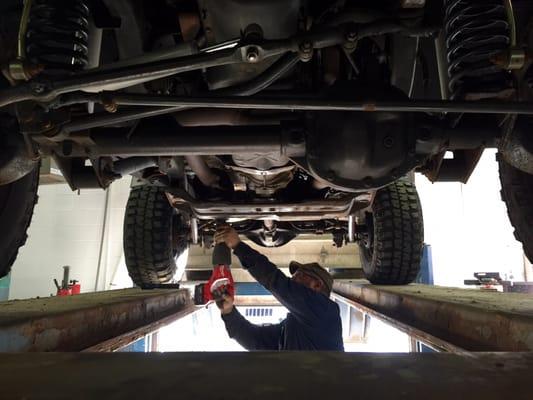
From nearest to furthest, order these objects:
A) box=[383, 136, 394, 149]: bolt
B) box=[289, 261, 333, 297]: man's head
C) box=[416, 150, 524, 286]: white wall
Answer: box=[383, 136, 394, 149]: bolt < box=[289, 261, 333, 297]: man's head < box=[416, 150, 524, 286]: white wall

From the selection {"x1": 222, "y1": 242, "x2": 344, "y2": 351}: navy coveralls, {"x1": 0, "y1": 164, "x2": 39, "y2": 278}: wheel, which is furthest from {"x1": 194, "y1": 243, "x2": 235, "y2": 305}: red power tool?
{"x1": 0, "y1": 164, "x2": 39, "y2": 278}: wheel

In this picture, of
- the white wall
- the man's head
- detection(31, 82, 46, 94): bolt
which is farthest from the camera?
the white wall

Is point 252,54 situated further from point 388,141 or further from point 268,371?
point 268,371

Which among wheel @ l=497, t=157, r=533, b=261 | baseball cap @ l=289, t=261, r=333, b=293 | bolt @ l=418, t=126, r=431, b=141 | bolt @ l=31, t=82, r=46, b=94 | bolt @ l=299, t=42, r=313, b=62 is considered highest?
bolt @ l=299, t=42, r=313, b=62

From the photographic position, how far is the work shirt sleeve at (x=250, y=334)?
1.90 meters

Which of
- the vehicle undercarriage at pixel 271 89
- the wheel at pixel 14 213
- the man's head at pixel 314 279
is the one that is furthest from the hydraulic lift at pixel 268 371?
the man's head at pixel 314 279

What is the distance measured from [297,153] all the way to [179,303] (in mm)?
1321

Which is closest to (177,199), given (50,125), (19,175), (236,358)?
(19,175)

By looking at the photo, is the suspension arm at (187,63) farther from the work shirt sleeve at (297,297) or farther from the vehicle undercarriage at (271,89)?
the work shirt sleeve at (297,297)

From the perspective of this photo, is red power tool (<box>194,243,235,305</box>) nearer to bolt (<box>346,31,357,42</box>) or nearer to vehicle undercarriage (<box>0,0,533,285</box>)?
vehicle undercarriage (<box>0,0,533,285</box>)

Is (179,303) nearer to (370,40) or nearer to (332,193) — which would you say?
(332,193)

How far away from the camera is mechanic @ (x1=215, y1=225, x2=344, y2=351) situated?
1.67 metres

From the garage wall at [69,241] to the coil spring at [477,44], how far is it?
8.16 meters

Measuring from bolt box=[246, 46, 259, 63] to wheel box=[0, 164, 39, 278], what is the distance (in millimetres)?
876
